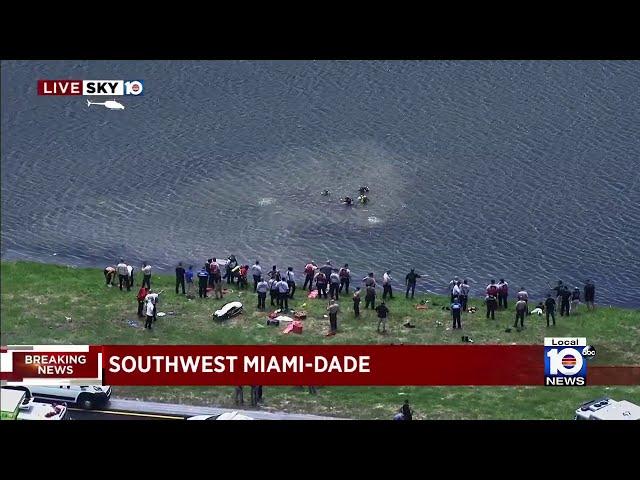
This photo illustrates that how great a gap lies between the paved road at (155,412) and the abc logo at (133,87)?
116 feet

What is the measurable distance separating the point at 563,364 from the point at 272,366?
12762 mm

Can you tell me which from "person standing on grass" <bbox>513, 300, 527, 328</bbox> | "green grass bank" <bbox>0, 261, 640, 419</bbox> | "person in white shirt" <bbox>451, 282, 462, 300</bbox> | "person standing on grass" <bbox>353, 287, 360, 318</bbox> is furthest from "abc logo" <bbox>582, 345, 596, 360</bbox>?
"person standing on grass" <bbox>353, 287, 360, 318</bbox>

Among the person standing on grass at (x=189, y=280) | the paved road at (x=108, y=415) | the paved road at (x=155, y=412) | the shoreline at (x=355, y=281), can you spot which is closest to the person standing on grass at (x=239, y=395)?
the paved road at (x=155, y=412)

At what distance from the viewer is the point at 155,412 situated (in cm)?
5872

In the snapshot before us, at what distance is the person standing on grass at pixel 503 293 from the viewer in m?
68.5

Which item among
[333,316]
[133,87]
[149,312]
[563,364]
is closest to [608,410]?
[563,364]

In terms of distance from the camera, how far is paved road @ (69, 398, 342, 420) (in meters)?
58.3

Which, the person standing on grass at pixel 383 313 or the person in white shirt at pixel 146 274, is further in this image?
the person in white shirt at pixel 146 274

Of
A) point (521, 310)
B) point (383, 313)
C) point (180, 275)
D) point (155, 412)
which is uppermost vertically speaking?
point (180, 275)

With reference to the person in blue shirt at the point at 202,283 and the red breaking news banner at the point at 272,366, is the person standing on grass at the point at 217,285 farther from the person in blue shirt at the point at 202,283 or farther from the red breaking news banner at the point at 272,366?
the red breaking news banner at the point at 272,366

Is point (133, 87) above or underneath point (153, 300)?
above

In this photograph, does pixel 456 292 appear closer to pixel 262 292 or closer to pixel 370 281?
pixel 370 281

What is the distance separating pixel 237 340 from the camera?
213ft

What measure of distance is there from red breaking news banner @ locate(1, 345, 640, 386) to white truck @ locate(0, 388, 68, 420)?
1.66 meters
